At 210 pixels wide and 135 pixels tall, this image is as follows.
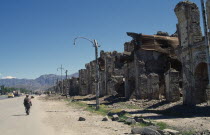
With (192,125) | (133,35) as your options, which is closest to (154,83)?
(133,35)

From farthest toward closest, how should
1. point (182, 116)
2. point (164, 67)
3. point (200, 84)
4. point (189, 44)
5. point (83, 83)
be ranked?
1. point (83, 83)
2. point (164, 67)
3. point (189, 44)
4. point (200, 84)
5. point (182, 116)

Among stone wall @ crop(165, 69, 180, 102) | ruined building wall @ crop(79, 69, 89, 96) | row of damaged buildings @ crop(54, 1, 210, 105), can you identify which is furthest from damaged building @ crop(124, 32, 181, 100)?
ruined building wall @ crop(79, 69, 89, 96)

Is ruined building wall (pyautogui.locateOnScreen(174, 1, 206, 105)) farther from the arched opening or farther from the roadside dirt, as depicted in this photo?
the roadside dirt

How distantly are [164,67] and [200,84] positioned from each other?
36.6ft

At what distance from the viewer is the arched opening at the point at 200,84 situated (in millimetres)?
18625

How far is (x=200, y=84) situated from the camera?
1877 cm

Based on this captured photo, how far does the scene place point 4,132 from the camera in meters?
11.7

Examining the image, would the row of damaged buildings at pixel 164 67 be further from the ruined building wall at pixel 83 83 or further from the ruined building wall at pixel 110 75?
the ruined building wall at pixel 83 83

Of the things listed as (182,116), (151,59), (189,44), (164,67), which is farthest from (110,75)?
(182,116)

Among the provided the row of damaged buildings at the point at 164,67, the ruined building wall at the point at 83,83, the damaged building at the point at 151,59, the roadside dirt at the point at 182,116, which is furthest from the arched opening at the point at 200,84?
the ruined building wall at the point at 83,83

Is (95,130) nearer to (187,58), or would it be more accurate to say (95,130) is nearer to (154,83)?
(187,58)

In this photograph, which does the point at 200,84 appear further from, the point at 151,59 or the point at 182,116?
the point at 151,59

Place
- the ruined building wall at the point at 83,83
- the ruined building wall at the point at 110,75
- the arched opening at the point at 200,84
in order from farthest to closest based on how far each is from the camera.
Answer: the ruined building wall at the point at 83,83 → the ruined building wall at the point at 110,75 → the arched opening at the point at 200,84

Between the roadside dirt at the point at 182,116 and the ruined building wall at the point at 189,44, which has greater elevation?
the ruined building wall at the point at 189,44
